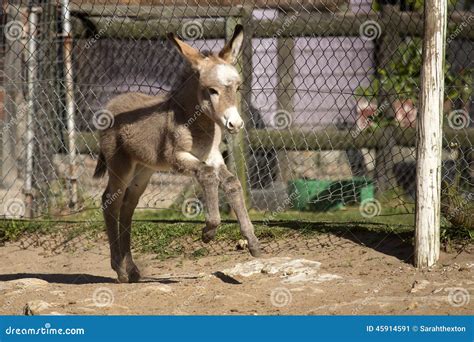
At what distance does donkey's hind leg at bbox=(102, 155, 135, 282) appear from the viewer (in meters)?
6.22

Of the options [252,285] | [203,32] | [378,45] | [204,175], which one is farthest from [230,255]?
[378,45]

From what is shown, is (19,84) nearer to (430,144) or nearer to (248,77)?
(248,77)

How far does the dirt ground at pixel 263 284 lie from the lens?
4.88 meters

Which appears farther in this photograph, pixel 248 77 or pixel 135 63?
pixel 135 63

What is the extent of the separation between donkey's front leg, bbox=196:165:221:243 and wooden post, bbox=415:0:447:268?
1565mm

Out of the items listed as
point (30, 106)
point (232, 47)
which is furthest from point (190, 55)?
point (30, 106)

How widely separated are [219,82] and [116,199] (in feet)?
4.93

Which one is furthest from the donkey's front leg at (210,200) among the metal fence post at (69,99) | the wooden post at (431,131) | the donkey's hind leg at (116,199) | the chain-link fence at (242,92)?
the metal fence post at (69,99)

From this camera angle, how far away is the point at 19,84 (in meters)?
8.59

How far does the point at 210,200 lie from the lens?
17.5 ft

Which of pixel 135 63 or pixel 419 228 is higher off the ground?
pixel 135 63

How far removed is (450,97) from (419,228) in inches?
83.1

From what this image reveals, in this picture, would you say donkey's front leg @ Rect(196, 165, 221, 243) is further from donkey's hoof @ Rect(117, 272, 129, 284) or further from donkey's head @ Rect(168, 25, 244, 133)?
donkey's hoof @ Rect(117, 272, 129, 284)

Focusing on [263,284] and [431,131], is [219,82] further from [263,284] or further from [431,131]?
[431,131]
